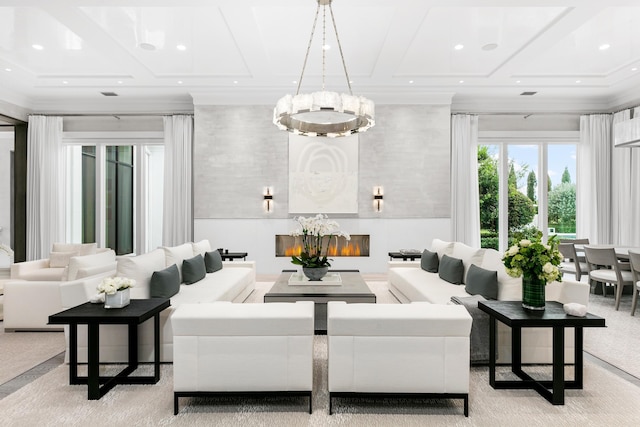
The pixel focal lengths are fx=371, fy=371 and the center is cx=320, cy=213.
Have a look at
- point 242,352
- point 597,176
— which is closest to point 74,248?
point 242,352

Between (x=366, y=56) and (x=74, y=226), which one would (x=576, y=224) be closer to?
(x=366, y=56)

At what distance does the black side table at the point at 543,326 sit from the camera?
2402 millimetres

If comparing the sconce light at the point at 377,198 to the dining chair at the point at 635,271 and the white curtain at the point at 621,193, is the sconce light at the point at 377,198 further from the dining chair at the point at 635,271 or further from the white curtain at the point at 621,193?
the white curtain at the point at 621,193

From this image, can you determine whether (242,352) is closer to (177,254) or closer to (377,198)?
(177,254)

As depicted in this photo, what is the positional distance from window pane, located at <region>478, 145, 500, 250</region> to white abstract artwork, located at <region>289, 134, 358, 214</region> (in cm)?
278

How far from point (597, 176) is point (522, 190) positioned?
4.43ft

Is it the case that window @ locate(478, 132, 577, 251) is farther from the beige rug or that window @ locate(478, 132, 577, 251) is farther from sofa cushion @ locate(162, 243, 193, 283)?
the beige rug

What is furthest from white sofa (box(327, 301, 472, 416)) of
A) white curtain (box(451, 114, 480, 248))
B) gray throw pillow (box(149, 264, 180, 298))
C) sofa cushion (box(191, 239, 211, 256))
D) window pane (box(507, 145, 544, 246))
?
window pane (box(507, 145, 544, 246))

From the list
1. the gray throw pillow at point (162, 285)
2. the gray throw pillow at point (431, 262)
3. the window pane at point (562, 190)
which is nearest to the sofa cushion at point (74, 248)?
the gray throw pillow at point (162, 285)

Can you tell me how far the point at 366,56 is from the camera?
5617 mm

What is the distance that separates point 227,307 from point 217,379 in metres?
0.42

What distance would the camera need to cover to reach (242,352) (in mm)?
2217

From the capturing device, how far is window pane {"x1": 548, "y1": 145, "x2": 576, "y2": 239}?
7734mm

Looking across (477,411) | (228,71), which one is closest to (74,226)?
(228,71)
